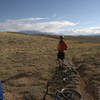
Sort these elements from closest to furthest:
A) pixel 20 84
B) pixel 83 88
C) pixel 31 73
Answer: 1. pixel 83 88
2. pixel 20 84
3. pixel 31 73

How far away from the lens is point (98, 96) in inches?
292

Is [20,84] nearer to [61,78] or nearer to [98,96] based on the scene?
[61,78]

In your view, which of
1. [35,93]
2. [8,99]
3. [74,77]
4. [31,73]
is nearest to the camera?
[8,99]

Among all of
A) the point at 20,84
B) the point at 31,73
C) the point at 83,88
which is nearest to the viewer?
the point at 83,88

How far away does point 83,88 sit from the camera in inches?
337

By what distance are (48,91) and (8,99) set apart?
2115 millimetres

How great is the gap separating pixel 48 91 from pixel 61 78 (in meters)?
1.77

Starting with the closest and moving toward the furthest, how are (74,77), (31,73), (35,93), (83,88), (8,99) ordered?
(8,99) → (35,93) → (83,88) → (74,77) → (31,73)

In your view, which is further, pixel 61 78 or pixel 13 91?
pixel 61 78

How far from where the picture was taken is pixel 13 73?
11195 mm

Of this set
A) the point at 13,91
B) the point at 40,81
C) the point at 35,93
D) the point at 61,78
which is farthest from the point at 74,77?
the point at 13,91

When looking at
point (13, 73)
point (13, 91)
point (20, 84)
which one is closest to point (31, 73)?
point (13, 73)

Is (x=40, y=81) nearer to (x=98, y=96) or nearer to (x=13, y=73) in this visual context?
(x=13, y=73)

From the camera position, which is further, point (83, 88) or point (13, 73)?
point (13, 73)
